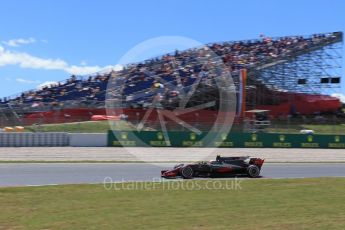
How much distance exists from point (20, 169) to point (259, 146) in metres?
20.6

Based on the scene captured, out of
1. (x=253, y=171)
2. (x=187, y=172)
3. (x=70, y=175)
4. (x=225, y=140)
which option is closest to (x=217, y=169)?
(x=187, y=172)

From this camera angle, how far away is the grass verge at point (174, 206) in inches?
338

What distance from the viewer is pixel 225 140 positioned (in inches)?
1425

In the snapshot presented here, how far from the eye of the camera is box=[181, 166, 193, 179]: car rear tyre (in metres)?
17.2

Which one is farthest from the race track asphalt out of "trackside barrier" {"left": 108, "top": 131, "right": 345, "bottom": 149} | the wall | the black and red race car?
"trackside barrier" {"left": 108, "top": 131, "right": 345, "bottom": 149}

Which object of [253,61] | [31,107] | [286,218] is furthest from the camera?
[253,61]

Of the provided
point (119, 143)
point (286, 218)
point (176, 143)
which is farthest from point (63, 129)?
point (286, 218)

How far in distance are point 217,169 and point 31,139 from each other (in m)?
17.2

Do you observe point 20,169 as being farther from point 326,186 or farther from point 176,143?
point 176,143

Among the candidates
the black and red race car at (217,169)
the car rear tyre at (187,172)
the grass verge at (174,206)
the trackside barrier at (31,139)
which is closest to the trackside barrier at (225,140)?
the trackside barrier at (31,139)

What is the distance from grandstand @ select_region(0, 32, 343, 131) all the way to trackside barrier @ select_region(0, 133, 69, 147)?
387cm

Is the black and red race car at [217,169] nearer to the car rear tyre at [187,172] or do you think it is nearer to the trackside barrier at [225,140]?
the car rear tyre at [187,172]

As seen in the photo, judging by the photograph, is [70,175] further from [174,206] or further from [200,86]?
[200,86]

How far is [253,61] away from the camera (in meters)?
54.0
